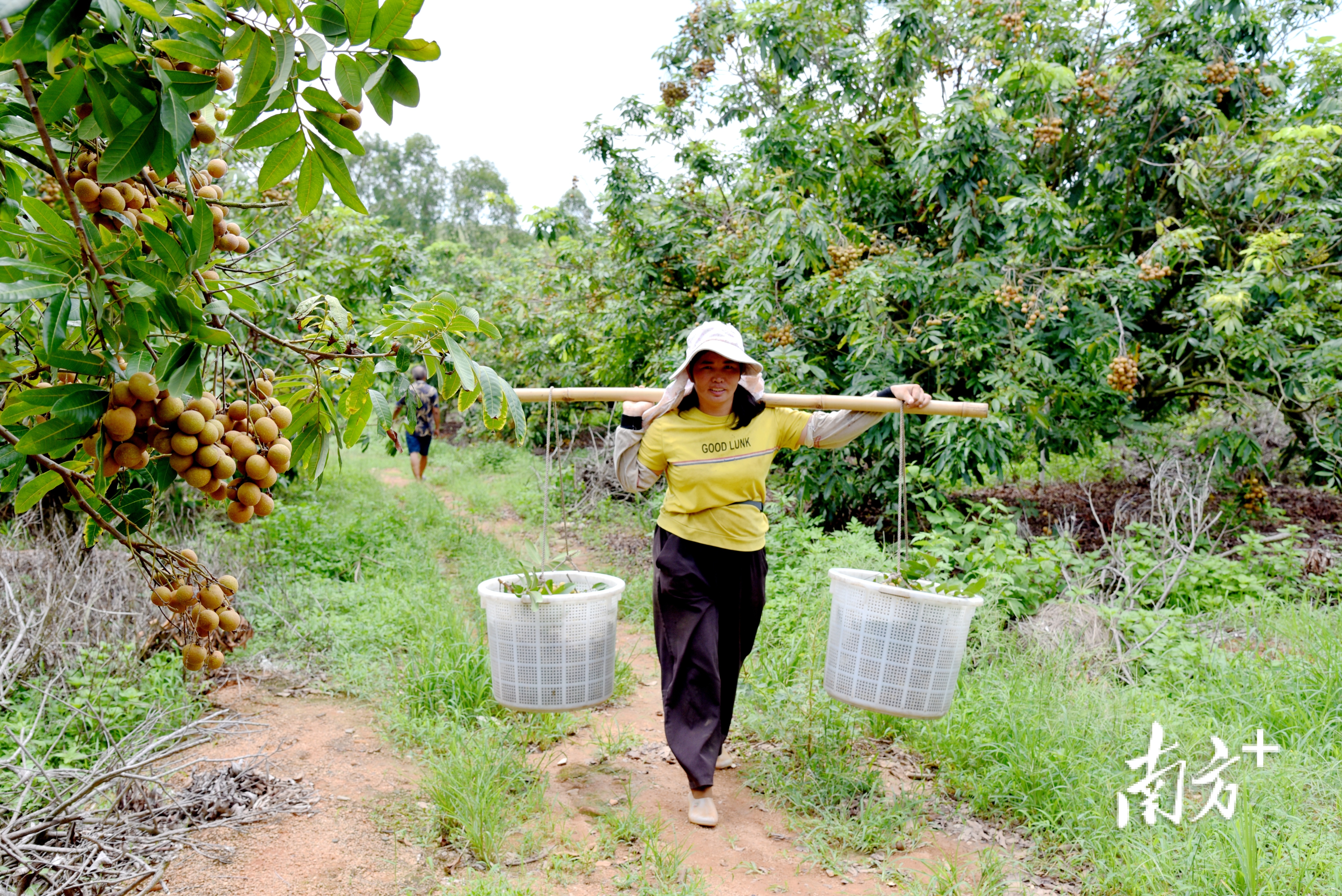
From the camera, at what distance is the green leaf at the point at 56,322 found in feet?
3.57

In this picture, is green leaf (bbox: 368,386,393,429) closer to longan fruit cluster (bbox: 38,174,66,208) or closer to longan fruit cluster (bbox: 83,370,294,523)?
longan fruit cluster (bbox: 83,370,294,523)

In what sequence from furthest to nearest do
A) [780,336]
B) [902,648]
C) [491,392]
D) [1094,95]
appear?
[1094,95], [780,336], [902,648], [491,392]

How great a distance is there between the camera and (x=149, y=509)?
1452 millimetres

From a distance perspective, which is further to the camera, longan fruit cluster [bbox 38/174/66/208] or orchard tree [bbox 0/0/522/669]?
longan fruit cluster [bbox 38/174/66/208]

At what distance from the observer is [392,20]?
1.12 metres

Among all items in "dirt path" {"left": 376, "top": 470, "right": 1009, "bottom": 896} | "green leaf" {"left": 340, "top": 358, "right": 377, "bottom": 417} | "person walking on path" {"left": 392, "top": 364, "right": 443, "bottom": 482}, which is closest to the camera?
"green leaf" {"left": 340, "top": 358, "right": 377, "bottom": 417}

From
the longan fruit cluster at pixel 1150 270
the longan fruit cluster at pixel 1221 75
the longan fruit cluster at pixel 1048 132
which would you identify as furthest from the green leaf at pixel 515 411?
the longan fruit cluster at pixel 1221 75

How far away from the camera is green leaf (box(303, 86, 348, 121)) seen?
1222mm

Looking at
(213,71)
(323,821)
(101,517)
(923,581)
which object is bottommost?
(323,821)

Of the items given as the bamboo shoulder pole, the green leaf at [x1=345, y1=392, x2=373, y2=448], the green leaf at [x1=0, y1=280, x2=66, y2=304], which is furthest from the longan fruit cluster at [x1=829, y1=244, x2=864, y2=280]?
the green leaf at [x1=0, y1=280, x2=66, y2=304]

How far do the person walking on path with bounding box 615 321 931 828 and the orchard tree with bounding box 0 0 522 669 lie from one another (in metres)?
1.52

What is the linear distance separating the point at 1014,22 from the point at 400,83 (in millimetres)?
5304

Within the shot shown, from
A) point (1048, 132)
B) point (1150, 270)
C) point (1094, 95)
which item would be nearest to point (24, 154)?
point (1150, 270)

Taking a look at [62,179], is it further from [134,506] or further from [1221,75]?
[1221,75]
